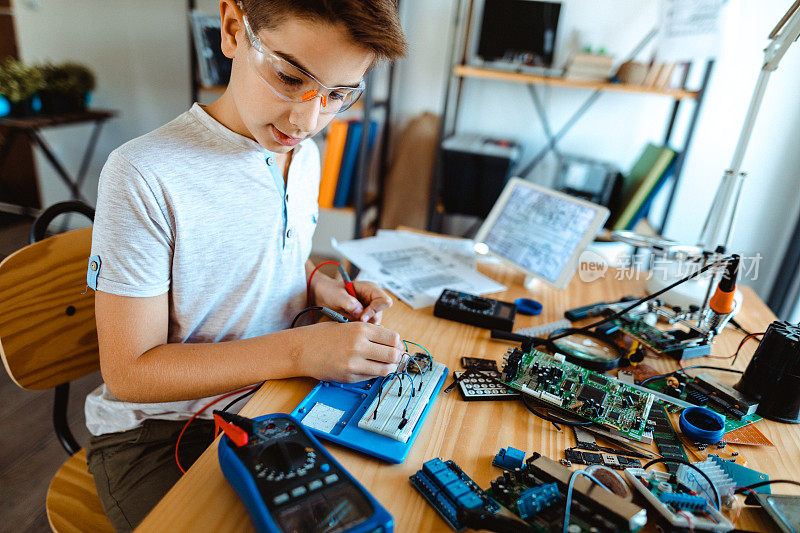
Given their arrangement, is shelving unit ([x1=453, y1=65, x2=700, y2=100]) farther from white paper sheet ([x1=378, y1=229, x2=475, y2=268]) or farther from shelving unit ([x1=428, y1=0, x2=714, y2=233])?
white paper sheet ([x1=378, y1=229, x2=475, y2=268])

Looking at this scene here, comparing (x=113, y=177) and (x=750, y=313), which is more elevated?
(x=113, y=177)

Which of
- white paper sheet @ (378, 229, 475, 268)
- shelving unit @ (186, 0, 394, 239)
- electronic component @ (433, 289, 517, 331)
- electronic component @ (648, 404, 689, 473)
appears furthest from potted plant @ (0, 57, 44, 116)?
electronic component @ (648, 404, 689, 473)

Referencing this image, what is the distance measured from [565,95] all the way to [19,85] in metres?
2.76

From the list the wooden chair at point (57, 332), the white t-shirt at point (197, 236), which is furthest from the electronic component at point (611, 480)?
the wooden chair at point (57, 332)

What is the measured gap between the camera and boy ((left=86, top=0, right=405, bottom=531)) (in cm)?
72

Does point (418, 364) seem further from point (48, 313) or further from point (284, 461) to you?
point (48, 313)

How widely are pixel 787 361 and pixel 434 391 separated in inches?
22.3

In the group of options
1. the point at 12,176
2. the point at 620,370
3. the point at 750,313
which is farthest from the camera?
the point at 12,176

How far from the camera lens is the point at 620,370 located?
2.99ft

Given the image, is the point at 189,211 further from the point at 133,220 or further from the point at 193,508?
the point at 193,508

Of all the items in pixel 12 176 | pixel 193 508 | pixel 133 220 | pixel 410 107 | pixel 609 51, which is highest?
pixel 609 51

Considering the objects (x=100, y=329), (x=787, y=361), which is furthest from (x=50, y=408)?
(x=787, y=361)

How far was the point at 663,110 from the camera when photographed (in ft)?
7.35

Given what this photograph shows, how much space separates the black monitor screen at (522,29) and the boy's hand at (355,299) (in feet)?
5.15
